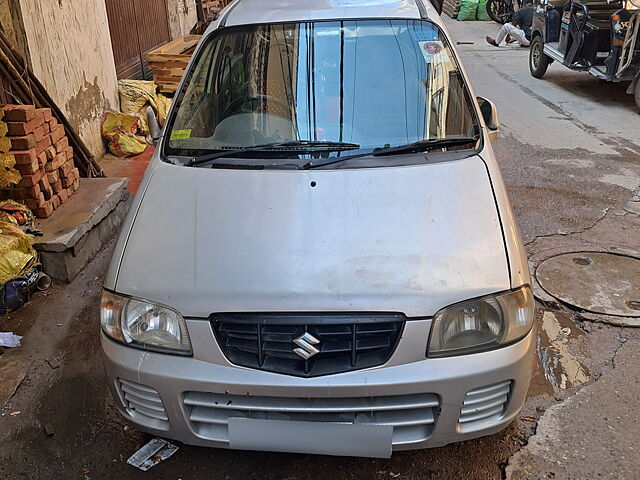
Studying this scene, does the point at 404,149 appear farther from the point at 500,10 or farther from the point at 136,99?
the point at 500,10

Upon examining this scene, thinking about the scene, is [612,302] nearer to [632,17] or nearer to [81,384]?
[81,384]

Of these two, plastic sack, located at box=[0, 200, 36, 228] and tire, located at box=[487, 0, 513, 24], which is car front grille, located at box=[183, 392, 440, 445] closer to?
plastic sack, located at box=[0, 200, 36, 228]

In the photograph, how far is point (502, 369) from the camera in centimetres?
210

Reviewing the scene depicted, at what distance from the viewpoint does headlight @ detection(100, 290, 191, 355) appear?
2.15m

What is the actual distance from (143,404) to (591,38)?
854 cm

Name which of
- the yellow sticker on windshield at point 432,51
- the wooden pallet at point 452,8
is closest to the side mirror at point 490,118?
the yellow sticker on windshield at point 432,51

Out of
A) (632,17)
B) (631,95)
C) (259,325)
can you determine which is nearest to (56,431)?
(259,325)

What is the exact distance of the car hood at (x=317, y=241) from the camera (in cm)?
209

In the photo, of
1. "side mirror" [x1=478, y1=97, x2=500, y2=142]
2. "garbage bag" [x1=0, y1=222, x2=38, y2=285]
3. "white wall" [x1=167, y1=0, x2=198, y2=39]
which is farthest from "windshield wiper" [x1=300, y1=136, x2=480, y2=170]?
"white wall" [x1=167, y1=0, x2=198, y2=39]

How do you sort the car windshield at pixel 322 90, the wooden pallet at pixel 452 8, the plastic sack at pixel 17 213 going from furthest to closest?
1. the wooden pallet at pixel 452 8
2. the plastic sack at pixel 17 213
3. the car windshield at pixel 322 90

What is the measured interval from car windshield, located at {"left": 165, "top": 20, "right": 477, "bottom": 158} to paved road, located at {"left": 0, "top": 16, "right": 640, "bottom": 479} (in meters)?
1.38

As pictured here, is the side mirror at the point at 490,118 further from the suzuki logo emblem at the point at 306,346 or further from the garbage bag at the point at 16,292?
the garbage bag at the point at 16,292

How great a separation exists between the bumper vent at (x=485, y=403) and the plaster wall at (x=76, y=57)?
4.68 m

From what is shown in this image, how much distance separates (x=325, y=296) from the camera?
6.75 ft
